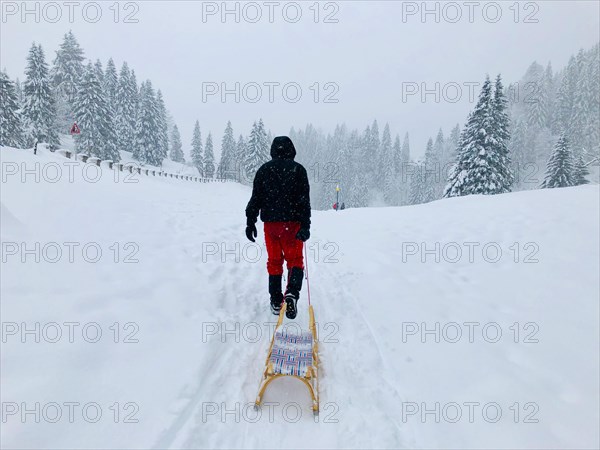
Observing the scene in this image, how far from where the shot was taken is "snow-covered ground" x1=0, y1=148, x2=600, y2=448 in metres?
2.69

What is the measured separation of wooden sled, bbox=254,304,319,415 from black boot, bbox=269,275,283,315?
0.96m

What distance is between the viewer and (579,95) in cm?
6569

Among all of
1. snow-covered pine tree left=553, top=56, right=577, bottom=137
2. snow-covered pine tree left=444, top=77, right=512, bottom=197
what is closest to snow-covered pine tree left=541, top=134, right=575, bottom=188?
snow-covered pine tree left=444, top=77, right=512, bottom=197

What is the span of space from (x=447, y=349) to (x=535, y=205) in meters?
6.28

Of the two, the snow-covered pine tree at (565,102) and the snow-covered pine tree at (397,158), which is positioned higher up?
the snow-covered pine tree at (565,102)

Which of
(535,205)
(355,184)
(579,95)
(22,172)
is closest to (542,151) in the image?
(579,95)

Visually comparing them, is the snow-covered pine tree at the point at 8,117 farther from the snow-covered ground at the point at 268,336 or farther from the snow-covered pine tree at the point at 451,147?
the snow-covered pine tree at the point at 451,147

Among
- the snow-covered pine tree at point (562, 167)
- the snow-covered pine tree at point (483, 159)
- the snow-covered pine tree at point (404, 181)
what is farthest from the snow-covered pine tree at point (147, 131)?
the snow-covered pine tree at point (404, 181)

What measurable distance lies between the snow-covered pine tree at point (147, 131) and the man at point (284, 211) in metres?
49.1

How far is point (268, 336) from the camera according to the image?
162 inches

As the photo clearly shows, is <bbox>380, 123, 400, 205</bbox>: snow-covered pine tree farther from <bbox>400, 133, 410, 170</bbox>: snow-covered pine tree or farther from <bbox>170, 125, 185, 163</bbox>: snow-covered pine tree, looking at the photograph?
<bbox>170, 125, 185, 163</bbox>: snow-covered pine tree

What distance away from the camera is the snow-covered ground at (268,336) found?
2693 mm

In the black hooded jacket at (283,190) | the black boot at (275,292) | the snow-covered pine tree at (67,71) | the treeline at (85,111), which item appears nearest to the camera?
the black hooded jacket at (283,190)

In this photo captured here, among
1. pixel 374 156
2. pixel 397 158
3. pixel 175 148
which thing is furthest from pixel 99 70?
pixel 397 158
